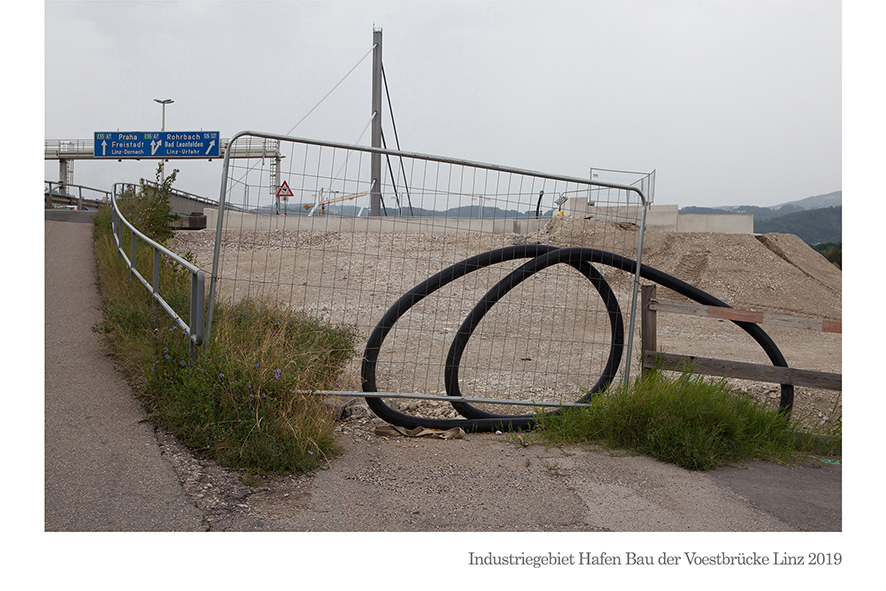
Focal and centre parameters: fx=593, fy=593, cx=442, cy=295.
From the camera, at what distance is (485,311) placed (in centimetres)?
501

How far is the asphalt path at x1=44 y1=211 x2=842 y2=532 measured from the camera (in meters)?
3.01

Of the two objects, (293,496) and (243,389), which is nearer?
(293,496)

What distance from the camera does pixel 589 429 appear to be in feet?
15.2

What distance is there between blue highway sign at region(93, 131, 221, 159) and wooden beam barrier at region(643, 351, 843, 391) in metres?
28.3

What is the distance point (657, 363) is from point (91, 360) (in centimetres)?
512

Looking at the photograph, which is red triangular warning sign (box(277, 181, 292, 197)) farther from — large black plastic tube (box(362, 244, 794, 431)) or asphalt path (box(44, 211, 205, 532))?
asphalt path (box(44, 211, 205, 532))

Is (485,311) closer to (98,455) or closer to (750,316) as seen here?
(750,316)

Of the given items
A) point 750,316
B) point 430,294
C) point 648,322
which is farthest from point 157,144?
point 750,316

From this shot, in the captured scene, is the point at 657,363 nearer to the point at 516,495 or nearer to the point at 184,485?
the point at 516,495

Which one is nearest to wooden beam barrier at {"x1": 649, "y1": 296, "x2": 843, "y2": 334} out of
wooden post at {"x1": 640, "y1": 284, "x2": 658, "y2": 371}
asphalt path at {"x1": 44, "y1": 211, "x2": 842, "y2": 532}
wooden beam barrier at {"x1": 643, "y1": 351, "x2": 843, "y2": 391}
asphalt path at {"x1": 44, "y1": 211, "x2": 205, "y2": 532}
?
wooden post at {"x1": 640, "y1": 284, "x2": 658, "y2": 371}

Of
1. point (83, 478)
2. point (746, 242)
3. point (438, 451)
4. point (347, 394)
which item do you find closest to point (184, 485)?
point (83, 478)

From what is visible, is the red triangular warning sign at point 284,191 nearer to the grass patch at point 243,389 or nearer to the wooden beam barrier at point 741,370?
the grass patch at point 243,389

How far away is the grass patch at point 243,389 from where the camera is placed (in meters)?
3.71

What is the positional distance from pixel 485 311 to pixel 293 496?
2.27 metres
